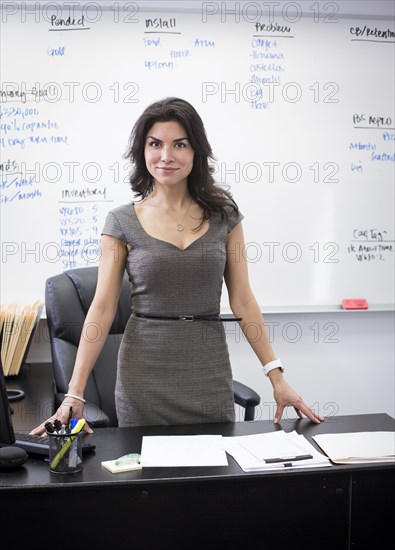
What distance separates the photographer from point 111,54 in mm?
3004

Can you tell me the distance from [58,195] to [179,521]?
1.80 m

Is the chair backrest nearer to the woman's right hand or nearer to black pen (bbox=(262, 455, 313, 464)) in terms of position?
the woman's right hand

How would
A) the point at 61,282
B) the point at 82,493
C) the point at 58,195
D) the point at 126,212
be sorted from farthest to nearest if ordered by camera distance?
the point at 58,195
the point at 61,282
the point at 126,212
the point at 82,493

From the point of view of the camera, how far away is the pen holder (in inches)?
59.5

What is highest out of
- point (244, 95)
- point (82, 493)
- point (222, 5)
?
point (222, 5)

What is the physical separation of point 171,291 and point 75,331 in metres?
0.75

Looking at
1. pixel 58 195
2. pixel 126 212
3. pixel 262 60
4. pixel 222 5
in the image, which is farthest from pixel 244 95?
pixel 126 212

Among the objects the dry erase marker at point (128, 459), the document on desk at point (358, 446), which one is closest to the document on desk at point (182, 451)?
the dry erase marker at point (128, 459)

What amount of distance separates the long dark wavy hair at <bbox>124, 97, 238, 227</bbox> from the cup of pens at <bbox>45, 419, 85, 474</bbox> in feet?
2.30

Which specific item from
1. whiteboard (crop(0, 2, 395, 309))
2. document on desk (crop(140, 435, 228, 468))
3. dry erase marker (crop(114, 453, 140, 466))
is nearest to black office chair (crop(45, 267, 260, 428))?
whiteboard (crop(0, 2, 395, 309))

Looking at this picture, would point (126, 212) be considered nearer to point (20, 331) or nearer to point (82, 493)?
point (82, 493)

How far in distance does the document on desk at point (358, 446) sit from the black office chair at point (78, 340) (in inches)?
28.7

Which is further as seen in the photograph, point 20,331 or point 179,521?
point 20,331

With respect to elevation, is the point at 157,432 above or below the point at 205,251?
below
